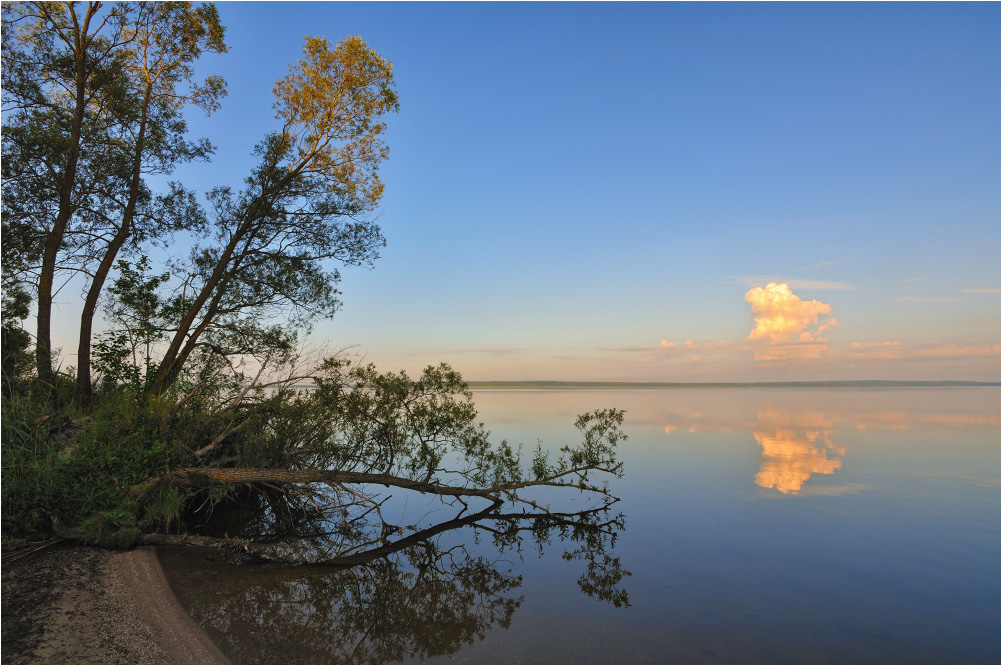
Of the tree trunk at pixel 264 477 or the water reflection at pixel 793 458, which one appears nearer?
the tree trunk at pixel 264 477

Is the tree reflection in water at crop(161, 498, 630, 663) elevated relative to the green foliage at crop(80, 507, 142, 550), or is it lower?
lower

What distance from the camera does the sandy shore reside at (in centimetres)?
520

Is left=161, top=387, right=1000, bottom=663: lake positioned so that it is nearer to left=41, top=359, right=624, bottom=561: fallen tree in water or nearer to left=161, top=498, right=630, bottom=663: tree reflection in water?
left=161, top=498, right=630, bottom=663: tree reflection in water

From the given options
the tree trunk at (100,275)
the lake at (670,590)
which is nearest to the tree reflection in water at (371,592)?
the lake at (670,590)

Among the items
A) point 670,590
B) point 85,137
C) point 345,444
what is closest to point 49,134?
point 85,137

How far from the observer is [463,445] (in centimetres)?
1208

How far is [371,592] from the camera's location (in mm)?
7422

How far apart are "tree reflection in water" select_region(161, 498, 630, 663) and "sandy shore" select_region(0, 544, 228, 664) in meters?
0.28

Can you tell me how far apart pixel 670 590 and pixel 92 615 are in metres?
6.80

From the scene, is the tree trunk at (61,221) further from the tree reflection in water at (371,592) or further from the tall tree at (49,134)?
the tree reflection in water at (371,592)

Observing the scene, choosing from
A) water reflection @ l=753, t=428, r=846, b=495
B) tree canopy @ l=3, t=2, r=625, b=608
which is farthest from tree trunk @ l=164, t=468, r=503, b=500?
water reflection @ l=753, t=428, r=846, b=495

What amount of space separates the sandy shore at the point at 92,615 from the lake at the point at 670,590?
0.98ft

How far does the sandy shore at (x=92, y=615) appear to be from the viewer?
5199mm

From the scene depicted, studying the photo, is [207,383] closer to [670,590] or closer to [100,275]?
[100,275]
